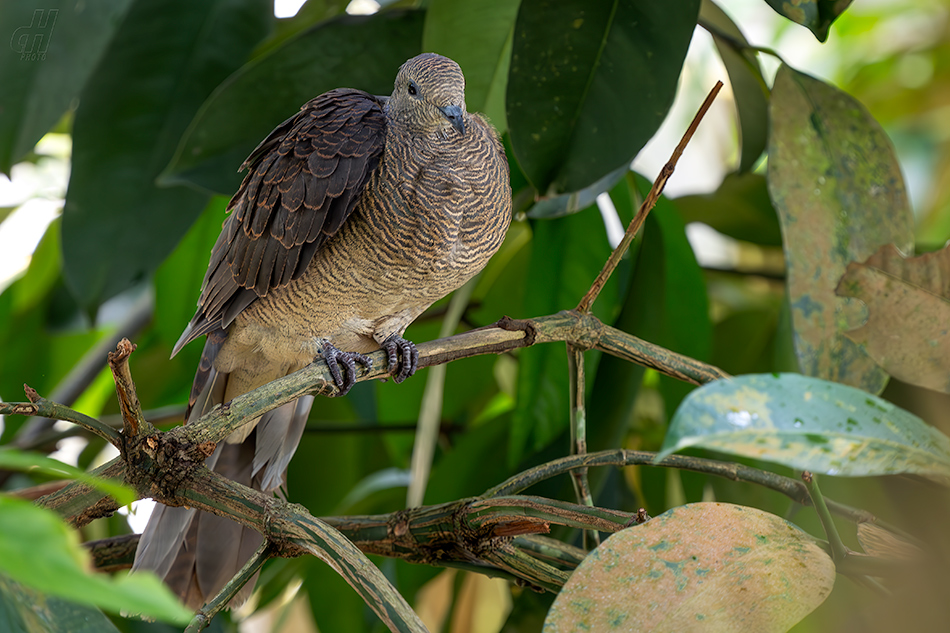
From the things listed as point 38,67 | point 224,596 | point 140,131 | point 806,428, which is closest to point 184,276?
point 140,131

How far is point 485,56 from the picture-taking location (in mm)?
854

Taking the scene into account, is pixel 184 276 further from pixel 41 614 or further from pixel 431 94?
pixel 41 614

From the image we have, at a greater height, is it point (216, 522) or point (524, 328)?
point (524, 328)

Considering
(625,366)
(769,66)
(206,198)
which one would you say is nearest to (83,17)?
(206,198)

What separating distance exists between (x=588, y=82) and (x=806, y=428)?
0.51m

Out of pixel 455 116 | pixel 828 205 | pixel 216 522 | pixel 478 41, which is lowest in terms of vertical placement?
pixel 216 522

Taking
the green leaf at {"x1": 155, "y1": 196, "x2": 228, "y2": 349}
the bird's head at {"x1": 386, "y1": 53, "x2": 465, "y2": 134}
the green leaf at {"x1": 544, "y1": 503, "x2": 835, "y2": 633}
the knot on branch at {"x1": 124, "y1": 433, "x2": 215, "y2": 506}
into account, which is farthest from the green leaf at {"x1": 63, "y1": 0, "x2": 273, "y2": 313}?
the green leaf at {"x1": 544, "y1": 503, "x2": 835, "y2": 633}

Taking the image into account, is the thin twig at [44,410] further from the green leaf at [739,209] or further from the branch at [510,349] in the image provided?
the green leaf at [739,209]

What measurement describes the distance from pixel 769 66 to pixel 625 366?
171 centimetres

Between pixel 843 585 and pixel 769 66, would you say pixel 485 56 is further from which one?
pixel 769 66

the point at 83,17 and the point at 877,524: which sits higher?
the point at 83,17

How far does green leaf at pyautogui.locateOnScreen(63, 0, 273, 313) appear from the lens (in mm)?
1033

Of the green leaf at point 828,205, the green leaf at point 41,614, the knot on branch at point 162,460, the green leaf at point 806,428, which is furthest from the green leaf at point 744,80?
the green leaf at point 41,614

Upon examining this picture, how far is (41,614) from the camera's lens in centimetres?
45
